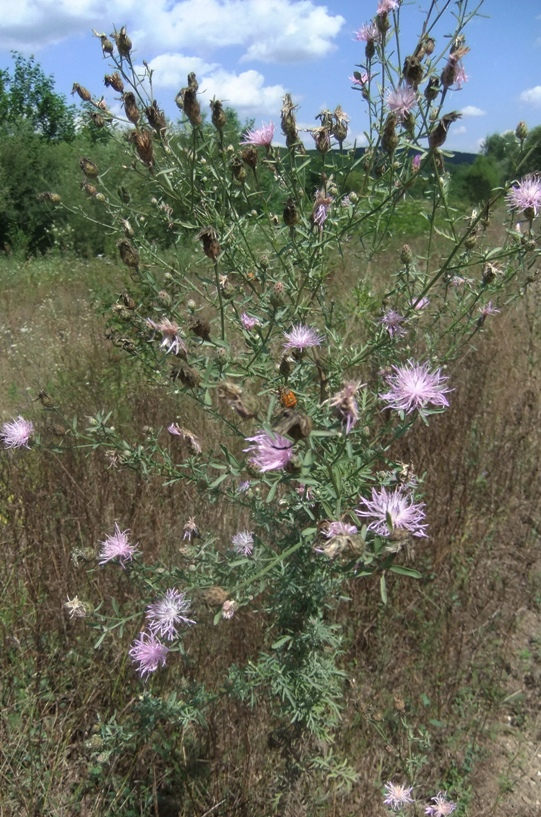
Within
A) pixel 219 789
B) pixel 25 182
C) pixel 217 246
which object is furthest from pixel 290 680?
pixel 25 182

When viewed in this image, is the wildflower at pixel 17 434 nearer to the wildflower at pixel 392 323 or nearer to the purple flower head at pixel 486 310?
the wildflower at pixel 392 323

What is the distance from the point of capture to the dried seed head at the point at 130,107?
153 cm

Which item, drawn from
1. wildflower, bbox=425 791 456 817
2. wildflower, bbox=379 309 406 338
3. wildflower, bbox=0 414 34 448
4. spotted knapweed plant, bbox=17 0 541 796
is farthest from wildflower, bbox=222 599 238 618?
wildflower, bbox=425 791 456 817

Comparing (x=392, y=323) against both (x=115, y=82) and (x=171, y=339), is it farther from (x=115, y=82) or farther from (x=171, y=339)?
(x=115, y=82)

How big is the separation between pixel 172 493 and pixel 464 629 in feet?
4.49

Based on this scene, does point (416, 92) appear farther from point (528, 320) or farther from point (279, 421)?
point (528, 320)

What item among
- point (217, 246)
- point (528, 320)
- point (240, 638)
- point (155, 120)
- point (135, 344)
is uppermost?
point (155, 120)

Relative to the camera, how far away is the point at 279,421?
1.08 meters

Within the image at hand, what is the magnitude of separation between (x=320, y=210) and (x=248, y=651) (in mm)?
1469

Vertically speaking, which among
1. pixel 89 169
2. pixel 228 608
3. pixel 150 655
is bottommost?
pixel 150 655

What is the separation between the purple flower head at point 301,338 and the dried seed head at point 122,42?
0.94 meters

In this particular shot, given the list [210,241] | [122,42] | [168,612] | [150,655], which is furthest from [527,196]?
[150,655]

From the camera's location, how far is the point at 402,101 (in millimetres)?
1425

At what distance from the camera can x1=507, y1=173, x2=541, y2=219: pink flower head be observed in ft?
4.89
